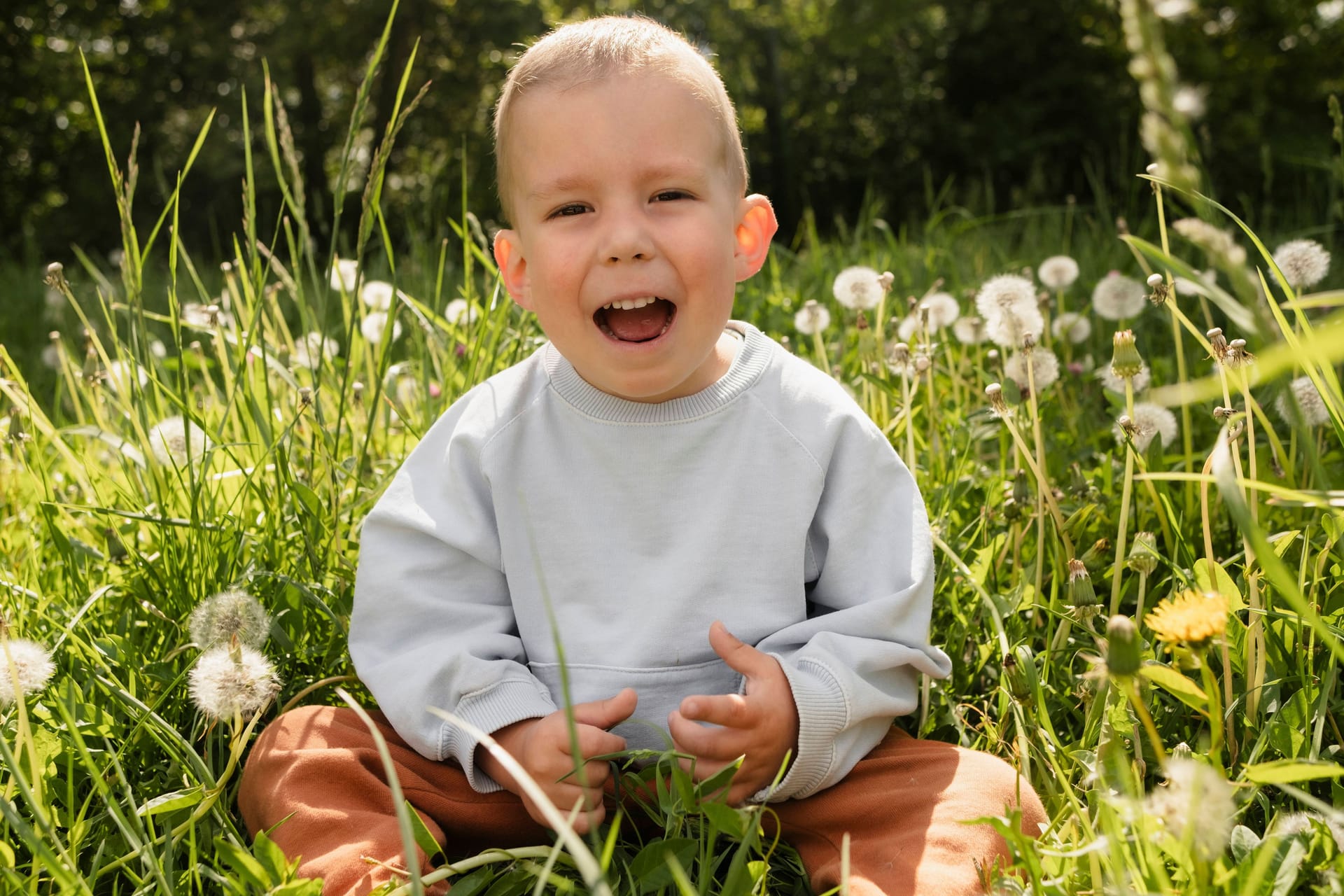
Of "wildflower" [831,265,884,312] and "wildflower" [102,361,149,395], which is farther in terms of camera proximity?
"wildflower" [831,265,884,312]

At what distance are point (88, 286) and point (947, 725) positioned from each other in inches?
186

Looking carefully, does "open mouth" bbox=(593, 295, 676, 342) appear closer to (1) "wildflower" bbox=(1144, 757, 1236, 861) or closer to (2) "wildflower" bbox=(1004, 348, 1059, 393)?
(2) "wildflower" bbox=(1004, 348, 1059, 393)

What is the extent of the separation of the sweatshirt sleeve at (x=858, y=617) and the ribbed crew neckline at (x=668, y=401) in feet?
0.47

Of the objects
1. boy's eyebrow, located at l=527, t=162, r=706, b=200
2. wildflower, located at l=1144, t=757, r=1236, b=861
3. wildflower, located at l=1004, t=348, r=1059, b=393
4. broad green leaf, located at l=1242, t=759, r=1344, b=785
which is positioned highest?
boy's eyebrow, located at l=527, t=162, r=706, b=200

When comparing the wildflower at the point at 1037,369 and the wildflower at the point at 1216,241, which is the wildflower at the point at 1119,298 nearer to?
the wildflower at the point at 1037,369

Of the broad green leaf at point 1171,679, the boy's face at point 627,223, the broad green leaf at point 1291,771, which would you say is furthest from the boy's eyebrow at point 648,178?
the broad green leaf at point 1291,771

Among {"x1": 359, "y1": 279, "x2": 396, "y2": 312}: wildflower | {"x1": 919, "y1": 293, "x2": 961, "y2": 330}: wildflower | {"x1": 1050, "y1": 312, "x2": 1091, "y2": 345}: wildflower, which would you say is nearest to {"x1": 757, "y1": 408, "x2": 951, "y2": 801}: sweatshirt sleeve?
{"x1": 919, "y1": 293, "x2": 961, "y2": 330}: wildflower

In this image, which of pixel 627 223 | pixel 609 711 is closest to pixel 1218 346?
pixel 627 223

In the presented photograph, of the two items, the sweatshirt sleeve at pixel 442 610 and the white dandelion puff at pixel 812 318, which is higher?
the white dandelion puff at pixel 812 318

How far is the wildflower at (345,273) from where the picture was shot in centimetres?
173

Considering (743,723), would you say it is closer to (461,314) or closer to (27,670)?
(27,670)

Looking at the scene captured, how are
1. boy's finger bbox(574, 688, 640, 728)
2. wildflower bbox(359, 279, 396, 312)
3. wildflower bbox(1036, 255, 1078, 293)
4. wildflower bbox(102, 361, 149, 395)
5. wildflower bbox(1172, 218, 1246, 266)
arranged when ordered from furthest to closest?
wildflower bbox(359, 279, 396, 312)
wildflower bbox(1036, 255, 1078, 293)
wildflower bbox(102, 361, 149, 395)
boy's finger bbox(574, 688, 640, 728)
wildflower bbox(1172, 218, 1246, 266)

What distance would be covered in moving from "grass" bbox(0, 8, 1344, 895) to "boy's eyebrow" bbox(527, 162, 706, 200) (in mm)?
207

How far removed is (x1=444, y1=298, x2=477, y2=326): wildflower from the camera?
81.1 inches
